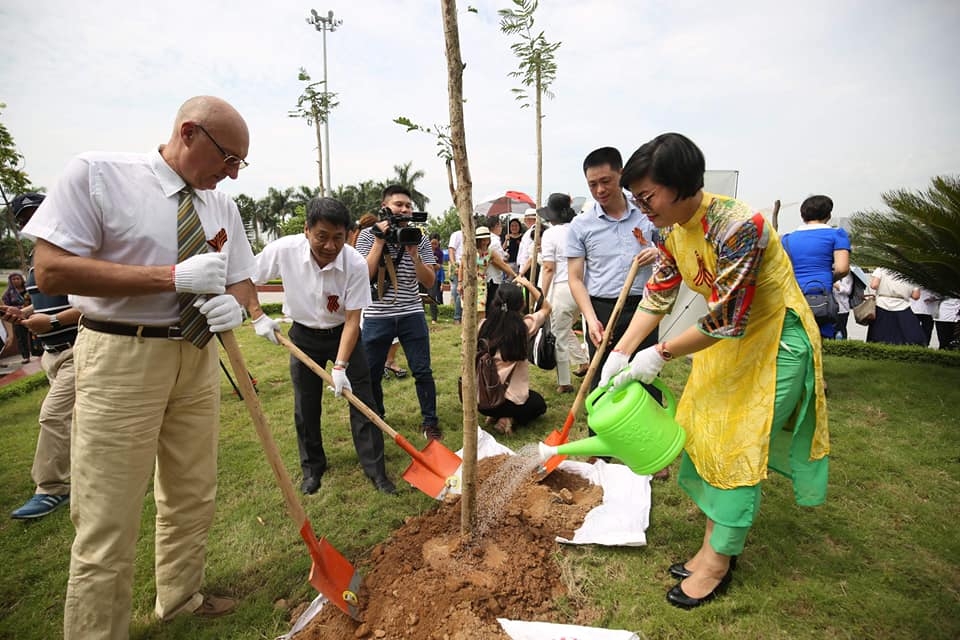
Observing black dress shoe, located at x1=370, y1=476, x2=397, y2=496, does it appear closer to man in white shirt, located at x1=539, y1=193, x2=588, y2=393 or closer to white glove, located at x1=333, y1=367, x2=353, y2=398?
white glove, located at x1=333, y1=367, x2=353, y2=398

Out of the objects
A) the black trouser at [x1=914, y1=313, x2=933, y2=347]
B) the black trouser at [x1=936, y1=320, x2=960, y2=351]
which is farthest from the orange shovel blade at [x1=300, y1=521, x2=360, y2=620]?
the black trouser at [x1=914, y1=313, x2=933, y2=347]

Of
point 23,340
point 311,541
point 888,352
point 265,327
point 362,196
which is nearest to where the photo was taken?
point 311,541

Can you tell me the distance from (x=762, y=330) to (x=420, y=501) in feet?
7.28

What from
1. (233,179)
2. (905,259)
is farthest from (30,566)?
(905,259)

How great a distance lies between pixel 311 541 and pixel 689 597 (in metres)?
1.72

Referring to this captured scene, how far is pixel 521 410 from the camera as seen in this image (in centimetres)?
409

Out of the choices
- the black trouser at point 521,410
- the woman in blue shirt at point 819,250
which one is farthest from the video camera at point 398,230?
the woman in blue shirt at point 819,250

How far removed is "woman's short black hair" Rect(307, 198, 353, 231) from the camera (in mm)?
2853

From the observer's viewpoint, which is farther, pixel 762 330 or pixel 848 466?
pixel 848 466

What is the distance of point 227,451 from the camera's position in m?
3.90

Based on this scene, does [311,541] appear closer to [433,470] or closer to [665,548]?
[433,470]

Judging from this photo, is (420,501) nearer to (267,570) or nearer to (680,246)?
(267,570)

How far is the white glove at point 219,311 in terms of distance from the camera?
72.8 inches

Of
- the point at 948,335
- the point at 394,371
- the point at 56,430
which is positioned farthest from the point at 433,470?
the point at 948,335
